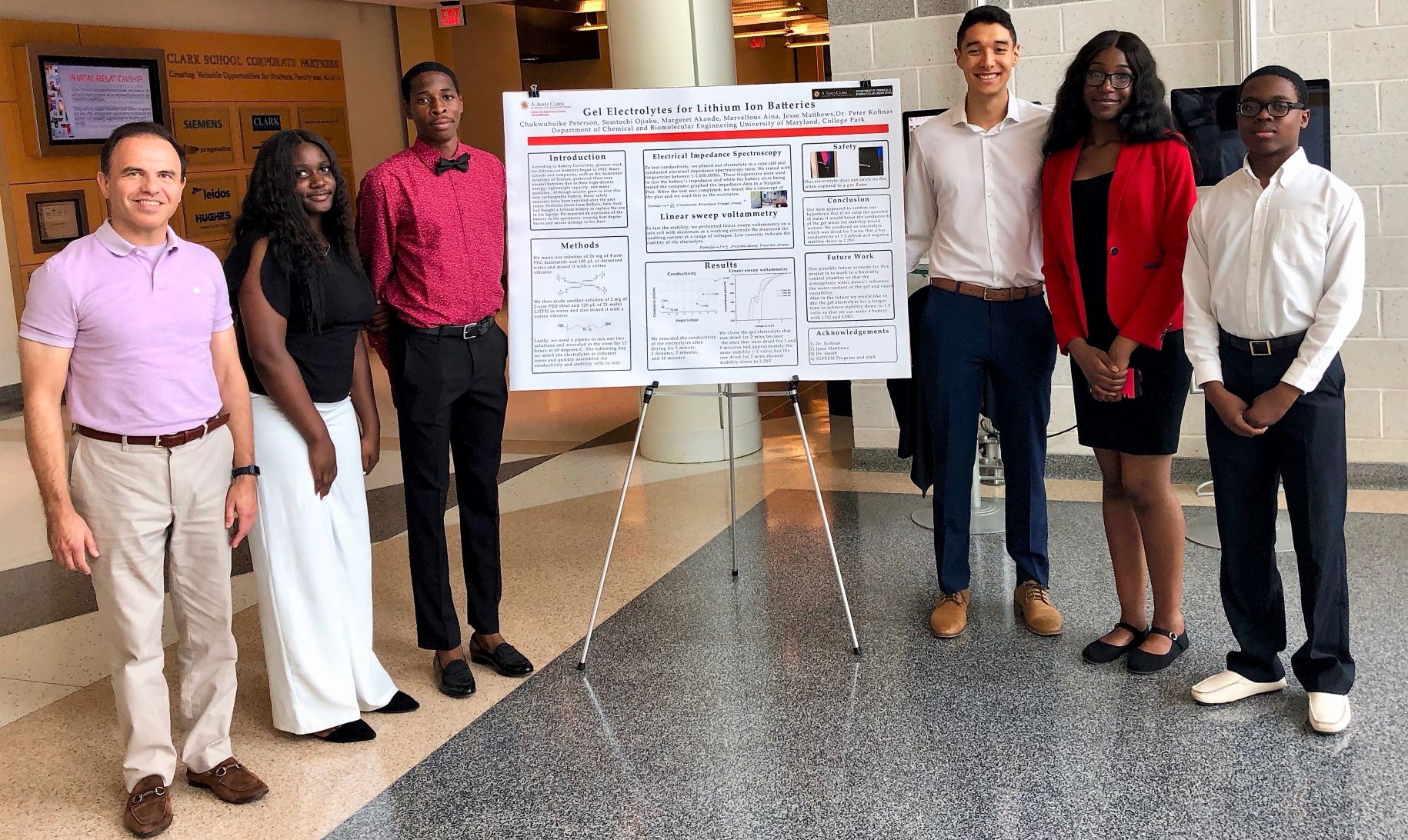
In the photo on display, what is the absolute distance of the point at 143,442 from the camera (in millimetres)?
2615

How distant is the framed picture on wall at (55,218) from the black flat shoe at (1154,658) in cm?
821

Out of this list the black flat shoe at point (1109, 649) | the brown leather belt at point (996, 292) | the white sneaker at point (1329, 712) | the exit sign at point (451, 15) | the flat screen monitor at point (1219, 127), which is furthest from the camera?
the exit sign at point (451, 15)

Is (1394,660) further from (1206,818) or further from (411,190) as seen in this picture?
(411,190)

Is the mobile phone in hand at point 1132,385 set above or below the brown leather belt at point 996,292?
below

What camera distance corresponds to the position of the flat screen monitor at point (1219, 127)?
13.3 feet

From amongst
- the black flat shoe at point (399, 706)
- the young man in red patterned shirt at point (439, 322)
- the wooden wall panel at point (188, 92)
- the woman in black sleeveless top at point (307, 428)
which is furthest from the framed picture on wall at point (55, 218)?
the black flat shoe at point (399, 706)

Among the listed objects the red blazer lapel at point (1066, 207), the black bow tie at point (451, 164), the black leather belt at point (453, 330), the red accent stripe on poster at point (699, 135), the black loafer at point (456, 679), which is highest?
the red accent stripe on poster at point (699, 135)

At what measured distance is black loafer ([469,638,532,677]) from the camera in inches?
138

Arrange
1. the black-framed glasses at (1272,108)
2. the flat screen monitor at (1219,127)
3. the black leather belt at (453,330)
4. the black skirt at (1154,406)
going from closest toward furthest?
the black-framed glasses at (1272,108) → the black skirt at (1154,406) → the black leather belt at (453,330) → the flat screen monitor at (1219,127)

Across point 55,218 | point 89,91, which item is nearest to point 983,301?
point 55,218

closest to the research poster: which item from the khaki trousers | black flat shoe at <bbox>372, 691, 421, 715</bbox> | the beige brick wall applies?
black flat shoe at <bbox>372, 691, 421, 715</bbox>

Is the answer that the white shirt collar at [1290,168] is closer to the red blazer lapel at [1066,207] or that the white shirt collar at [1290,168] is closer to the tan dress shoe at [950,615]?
the red blazer lapel at [1066,207]

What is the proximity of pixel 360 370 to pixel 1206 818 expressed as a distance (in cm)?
224

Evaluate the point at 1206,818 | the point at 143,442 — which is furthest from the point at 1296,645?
the point at 143,442
